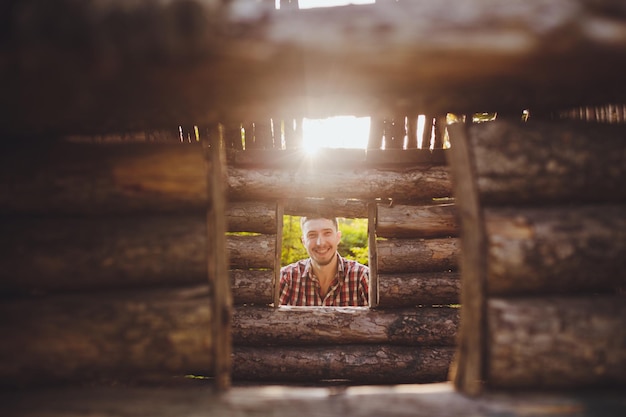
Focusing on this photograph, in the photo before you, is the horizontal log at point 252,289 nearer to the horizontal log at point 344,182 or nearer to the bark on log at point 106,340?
the horizontal log at point 344,182

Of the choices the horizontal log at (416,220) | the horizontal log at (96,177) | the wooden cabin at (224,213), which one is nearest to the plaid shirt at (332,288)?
the horizontal log at (416,220)

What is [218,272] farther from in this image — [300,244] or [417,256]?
[300,244]

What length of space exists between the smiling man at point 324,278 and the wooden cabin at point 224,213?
3620mm

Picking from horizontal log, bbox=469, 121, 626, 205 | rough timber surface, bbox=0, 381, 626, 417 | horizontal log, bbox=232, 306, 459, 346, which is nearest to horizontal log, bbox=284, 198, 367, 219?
horizontal log, bbox=232, 306, 459, 346

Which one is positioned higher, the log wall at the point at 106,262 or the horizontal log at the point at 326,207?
the horizontal log at the point at 326,207

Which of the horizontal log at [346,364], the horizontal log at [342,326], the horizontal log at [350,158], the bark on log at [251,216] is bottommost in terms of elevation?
the horizontal log at [346,364]

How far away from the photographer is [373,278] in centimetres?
426

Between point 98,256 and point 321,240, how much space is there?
380cm

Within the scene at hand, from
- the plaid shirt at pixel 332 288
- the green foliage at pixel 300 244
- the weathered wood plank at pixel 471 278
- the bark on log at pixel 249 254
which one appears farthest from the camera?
the green foliage at pixel 300 244

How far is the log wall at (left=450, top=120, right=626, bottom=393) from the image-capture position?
150 centimetres

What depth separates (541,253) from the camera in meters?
1.54

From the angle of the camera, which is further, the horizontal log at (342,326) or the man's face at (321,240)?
the man's face at (321,240)

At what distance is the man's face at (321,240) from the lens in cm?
524

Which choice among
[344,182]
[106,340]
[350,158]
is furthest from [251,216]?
[106,340]
